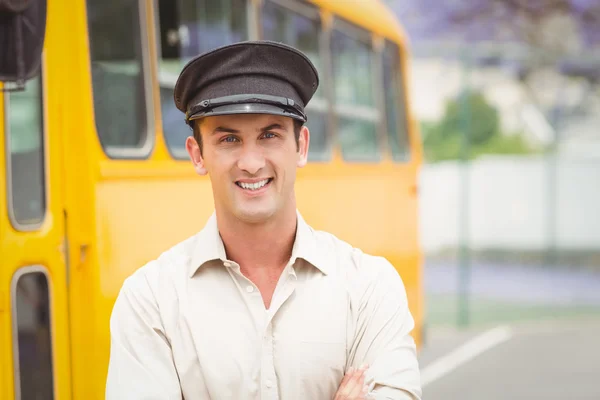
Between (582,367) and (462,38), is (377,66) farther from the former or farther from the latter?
(462,38)

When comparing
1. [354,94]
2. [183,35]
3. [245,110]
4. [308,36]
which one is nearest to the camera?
[245,110]

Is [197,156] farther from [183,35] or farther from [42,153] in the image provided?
[183,35]

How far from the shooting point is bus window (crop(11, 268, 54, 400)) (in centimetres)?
374

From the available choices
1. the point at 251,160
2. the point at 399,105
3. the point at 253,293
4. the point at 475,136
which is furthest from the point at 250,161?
the point at 475,136

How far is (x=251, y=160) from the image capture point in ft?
9.80

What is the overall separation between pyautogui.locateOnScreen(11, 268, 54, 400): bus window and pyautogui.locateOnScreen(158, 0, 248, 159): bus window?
1080 mm

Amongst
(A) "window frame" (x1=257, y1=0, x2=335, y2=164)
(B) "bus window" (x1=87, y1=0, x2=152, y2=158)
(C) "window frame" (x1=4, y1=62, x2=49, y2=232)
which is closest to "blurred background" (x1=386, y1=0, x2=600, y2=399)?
(A) "window frame" (x1=257, y1=0, x2=335, y2=164)

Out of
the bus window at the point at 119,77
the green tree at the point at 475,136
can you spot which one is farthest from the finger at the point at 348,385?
the green tree at the point at 475,136

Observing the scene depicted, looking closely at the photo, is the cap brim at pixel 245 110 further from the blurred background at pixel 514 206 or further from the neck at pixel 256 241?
the blurred background at pixel 514 206

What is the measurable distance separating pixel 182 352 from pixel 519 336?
9105 millimetres

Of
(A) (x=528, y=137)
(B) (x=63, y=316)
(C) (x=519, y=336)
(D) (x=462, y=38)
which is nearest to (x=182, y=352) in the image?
(B) (x=63, y=316)

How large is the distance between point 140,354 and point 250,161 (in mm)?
612

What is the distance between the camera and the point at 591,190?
16797mm

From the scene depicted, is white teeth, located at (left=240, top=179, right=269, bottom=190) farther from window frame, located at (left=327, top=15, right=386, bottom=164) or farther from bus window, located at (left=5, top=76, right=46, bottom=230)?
window frame, located at (left=327, top=15, right=386, bottom=164)
